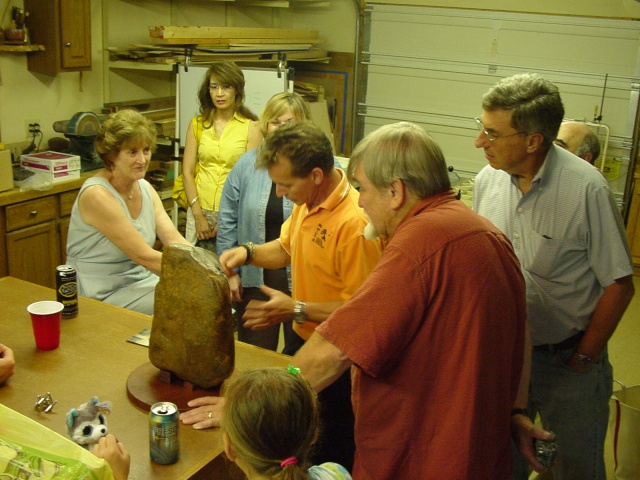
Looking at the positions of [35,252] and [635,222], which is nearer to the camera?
[35,252]

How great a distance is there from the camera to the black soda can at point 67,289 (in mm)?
2266

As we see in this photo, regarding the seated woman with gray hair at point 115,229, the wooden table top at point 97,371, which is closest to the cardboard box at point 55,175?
the seated woman with gray hair at point 115,229

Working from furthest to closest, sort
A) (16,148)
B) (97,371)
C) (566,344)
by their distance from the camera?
1. (16,148)
2. (566,344)
3. (97,371)

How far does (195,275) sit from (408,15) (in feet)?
17.7

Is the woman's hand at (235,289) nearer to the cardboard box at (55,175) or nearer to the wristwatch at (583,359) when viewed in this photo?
the wristwatch at (583,359)

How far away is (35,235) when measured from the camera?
434 cm

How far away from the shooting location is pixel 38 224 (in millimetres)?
4348

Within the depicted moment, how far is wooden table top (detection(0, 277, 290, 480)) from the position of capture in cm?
164

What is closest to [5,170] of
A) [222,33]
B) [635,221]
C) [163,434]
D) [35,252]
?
[35,252]

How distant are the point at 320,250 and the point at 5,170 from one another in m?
2.79

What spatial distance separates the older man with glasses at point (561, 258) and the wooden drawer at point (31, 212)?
309 centimetres

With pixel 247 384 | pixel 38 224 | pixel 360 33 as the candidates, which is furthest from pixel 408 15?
pixel 247 384

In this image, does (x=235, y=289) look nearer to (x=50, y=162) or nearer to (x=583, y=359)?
(x=583, y=359)

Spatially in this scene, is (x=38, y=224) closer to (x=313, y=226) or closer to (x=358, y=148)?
(x=313, y=226)
